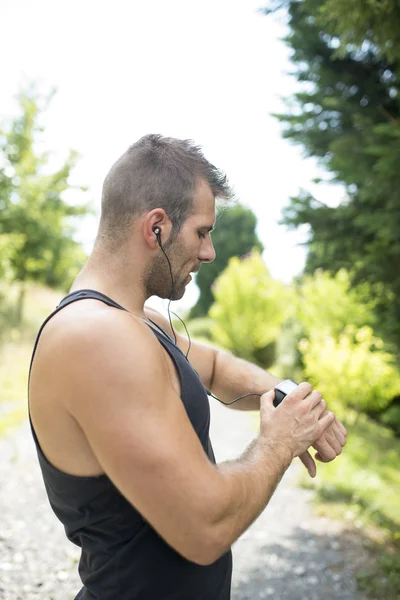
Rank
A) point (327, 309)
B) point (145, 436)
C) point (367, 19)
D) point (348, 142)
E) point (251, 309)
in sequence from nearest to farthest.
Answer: point (145, 436)
point (367, 19)
point (348, 142)
point (327, 309)
point (251, 309)

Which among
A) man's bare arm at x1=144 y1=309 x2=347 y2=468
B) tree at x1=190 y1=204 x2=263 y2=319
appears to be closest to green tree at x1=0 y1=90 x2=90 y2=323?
man's bare arm at x1=144 y1=309 x2=347 y2=468

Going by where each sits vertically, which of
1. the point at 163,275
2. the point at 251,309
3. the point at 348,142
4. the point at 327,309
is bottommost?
the point at 251,309

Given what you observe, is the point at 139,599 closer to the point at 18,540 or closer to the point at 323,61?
the point at 18,540

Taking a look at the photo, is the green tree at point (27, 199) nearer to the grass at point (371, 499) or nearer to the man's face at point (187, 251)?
the grass at point (371, 499)

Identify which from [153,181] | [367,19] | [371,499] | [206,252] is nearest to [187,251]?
[206,252]

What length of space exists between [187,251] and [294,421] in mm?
526

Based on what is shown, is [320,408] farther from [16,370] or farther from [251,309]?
[251,309]

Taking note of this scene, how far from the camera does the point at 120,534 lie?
4.33 ft

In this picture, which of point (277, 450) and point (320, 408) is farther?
point (320, 408)

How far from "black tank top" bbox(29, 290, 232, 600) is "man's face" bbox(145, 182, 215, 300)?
0.18 m

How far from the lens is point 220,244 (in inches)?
1406

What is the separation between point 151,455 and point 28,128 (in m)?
13.2

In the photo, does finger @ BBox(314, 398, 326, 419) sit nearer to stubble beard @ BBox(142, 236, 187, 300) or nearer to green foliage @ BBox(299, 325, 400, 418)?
stubble beard @ BBox(142, 236, 187, 300)

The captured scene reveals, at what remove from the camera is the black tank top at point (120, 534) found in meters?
1.28
